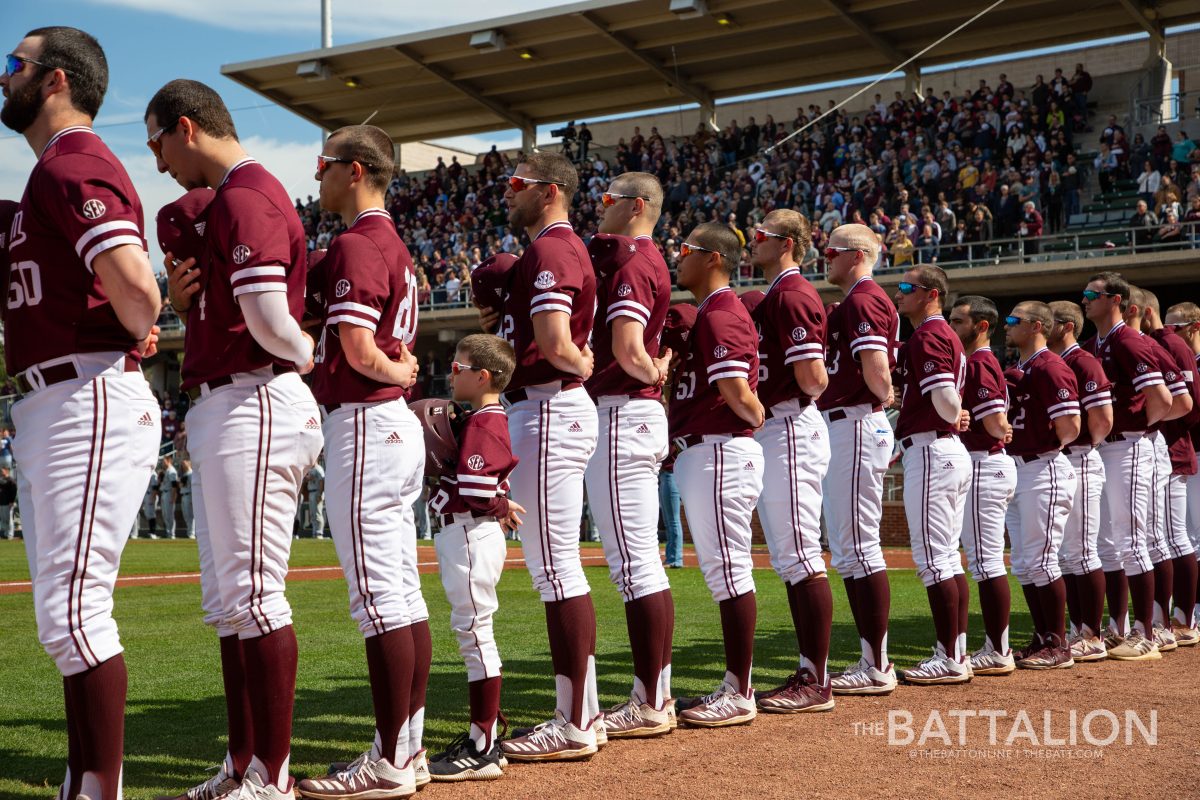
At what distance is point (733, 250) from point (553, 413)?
168 centimetres

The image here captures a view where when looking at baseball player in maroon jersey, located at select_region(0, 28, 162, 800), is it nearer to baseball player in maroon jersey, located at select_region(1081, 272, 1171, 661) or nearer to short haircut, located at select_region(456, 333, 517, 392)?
short haircut, located at select_region(456, 333, 517, 392)

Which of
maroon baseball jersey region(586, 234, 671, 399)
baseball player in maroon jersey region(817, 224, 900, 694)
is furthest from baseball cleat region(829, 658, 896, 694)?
maroon baseball jersey region(586, 234, 671, 399)

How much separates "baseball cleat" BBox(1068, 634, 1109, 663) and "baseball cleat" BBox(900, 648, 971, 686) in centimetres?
140

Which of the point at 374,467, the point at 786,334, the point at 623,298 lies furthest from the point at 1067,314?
the point at 374,467

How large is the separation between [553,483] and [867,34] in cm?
2518

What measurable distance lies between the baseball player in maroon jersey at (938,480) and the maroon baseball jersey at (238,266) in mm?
4373

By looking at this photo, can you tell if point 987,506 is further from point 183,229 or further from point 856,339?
point 183,229

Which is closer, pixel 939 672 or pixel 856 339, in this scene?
pixel 856 339

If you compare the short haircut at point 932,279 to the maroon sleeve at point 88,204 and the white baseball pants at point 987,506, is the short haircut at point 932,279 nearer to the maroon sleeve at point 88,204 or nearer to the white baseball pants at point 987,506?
the white baseball pants at point 987,506

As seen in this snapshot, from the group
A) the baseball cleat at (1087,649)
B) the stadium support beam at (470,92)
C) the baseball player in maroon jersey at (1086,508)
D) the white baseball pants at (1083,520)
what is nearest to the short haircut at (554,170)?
the baseball player in maroon jersey at (1086,508)

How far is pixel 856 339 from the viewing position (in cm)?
675

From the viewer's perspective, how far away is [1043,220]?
23219mm

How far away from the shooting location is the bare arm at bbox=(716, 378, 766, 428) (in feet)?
18.6

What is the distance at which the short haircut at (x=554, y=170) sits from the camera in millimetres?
5207
